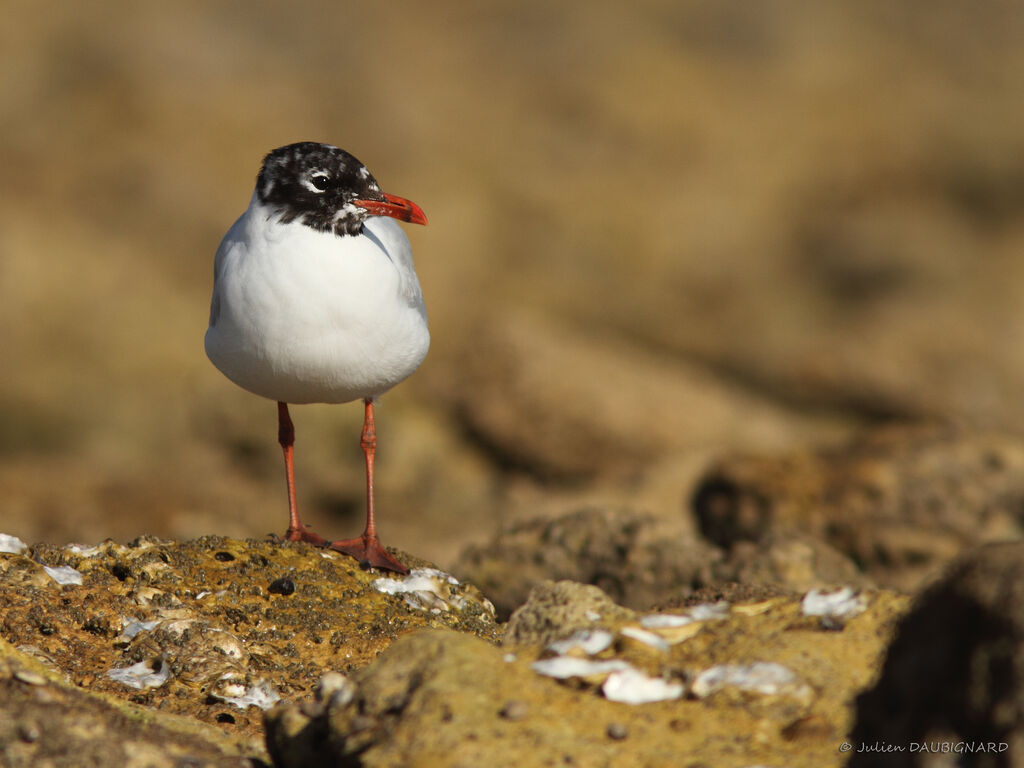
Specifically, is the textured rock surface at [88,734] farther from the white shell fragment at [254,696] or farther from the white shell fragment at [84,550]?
the white shell fragment at [84,550]

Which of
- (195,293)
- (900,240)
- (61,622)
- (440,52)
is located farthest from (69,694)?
(440,52)

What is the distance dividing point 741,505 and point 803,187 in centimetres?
1091

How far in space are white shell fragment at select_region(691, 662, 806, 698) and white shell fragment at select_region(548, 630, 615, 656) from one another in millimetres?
342

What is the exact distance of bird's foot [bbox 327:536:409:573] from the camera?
21.1 feet

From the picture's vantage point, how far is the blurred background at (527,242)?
1468 cm

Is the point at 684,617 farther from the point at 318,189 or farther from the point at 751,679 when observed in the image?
the point at 318,189

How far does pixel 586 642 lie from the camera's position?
3.73 m

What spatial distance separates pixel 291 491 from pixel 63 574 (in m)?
1.77

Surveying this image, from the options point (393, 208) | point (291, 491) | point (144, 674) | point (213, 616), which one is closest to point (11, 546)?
point (213, 616)

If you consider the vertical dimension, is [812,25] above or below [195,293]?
above

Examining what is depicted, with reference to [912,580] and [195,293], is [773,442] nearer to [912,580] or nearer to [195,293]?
[912,580]

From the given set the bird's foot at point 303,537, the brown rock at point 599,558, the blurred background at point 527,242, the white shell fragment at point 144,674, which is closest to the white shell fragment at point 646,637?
the white shell fragment at point 144,674

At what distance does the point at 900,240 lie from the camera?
62.6ft

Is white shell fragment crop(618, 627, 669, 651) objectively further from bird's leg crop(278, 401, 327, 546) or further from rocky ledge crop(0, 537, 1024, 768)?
bird's leg crop(278, 401, 327, 546)
